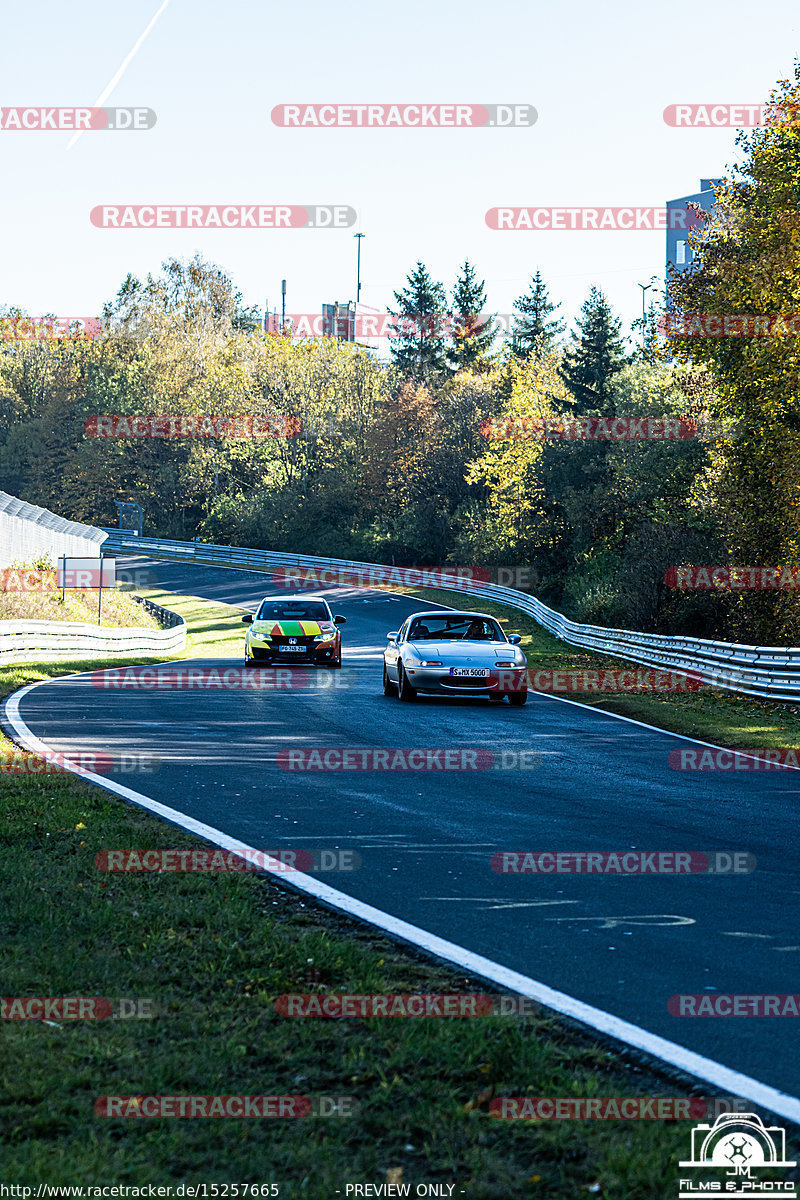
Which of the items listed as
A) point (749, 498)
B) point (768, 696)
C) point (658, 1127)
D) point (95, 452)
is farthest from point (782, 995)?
point (95, 452)

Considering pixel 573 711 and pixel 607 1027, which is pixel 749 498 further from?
pixel 607 1027

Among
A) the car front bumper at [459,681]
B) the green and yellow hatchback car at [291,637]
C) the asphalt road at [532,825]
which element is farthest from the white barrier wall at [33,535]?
the car front bumper at [459,681]

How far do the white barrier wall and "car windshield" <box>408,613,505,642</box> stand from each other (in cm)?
1700

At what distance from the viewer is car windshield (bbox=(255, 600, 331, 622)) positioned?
27.0 metres

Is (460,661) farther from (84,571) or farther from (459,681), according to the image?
(84,571)

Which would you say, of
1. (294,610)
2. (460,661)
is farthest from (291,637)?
(460,661)

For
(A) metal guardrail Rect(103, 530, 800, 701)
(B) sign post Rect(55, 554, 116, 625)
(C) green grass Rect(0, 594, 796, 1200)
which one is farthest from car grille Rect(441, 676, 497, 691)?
(B) sign post Rect(55, 554, 116, 625)

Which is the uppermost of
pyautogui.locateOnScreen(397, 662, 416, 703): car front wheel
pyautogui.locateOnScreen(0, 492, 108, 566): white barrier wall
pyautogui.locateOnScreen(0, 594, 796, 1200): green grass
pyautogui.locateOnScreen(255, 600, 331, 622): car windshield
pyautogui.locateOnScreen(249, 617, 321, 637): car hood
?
pyautogui.locateOnScreen(0, 492, 108, 566): white barrier wall

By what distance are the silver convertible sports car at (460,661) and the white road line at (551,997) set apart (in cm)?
1048

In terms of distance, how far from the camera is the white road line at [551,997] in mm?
4148

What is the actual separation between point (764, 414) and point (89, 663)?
1564 cm

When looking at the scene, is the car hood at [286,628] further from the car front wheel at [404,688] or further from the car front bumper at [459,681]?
the car front bumper at [459,681]

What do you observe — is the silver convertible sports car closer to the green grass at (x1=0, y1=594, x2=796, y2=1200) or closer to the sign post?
the green grass at (x1=0, y1=594, x2=796, y2=1200)

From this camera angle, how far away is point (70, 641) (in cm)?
→ 2694
